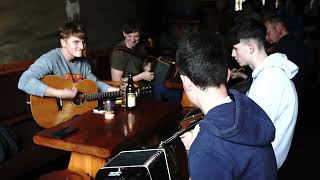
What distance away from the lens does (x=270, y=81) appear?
2.00 m

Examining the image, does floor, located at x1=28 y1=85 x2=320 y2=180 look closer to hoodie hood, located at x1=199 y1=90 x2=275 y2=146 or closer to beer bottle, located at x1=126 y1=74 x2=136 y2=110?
beer bottle, located at x1=126 y1=74 x2=136 y2=110

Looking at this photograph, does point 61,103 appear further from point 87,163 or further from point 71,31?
point 87,163

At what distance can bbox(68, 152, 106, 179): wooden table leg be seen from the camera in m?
2.50

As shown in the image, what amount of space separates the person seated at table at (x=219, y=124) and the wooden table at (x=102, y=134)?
3.41 ft

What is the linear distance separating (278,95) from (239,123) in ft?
2.95

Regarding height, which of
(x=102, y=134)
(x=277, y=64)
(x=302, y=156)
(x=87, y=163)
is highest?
(x=277, y=64)

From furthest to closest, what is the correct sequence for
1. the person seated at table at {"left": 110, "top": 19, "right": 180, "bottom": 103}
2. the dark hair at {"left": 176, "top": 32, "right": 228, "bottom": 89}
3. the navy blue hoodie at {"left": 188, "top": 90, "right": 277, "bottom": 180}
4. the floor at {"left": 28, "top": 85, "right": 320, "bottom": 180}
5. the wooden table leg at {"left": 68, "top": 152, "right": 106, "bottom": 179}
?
1. the person seated at table at {"left": 110, "top": 19, "right": 180, "bottom": 103}
2. the floor at {"left": 28, "top": 85, "right": 320, "bottom": 180}
3. the wooden table leg at {"left": 68, "top": 152, "right": 106, "bottom": 179}
4. the dark hair at {"left": 176, "top": 32, "right": 228, "bottom": 89}
5. the navy blue hoodie at {"left": 188, "top": 90, "right": 277, "bottom": 180}

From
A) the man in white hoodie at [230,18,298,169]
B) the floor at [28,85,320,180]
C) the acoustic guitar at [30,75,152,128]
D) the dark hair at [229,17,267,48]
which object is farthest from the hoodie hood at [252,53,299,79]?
the acoustic guitar at [30,75,152,128]

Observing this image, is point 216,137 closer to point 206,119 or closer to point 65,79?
point 206,119

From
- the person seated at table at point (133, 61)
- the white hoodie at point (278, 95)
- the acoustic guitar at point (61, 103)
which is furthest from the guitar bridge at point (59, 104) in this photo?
the white hoodie at point (278, 95)

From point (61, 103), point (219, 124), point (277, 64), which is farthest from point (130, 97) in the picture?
point (219, 124)

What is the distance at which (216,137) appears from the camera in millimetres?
1149

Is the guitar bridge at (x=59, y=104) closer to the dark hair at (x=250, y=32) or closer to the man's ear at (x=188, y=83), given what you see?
the dark hair at (x=250, y=32)

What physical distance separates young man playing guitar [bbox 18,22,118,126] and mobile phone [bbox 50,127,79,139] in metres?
0.68
